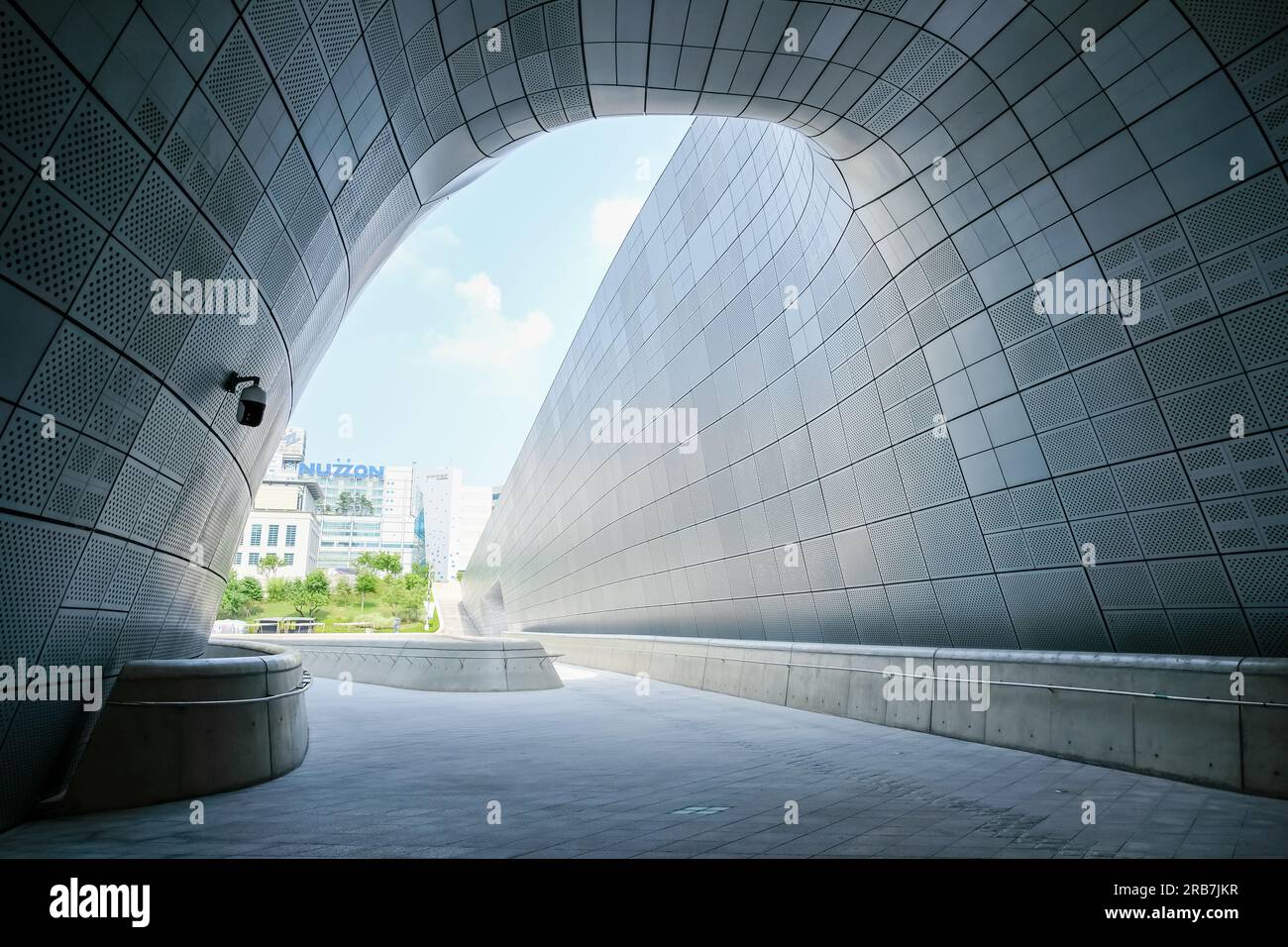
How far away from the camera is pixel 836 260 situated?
1426 cm

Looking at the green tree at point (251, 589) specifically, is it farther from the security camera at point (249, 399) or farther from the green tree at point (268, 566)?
the security camera at point (249, 399)

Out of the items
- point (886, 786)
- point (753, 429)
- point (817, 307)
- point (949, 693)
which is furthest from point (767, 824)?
point (753, 429)

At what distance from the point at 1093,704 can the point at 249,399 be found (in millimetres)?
10441

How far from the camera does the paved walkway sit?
212 inches

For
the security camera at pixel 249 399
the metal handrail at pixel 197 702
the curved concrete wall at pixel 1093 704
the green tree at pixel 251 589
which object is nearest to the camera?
the metal handrail at pixel 197 702

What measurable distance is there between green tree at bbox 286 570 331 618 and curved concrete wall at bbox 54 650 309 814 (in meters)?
73.1

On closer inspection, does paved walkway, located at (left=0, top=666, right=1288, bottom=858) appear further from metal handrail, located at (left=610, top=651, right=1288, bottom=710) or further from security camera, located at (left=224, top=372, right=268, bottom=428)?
security camera, located at (left=224, top=372, right=268, bottom=428)

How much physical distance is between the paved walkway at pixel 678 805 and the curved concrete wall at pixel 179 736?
230 millimetres

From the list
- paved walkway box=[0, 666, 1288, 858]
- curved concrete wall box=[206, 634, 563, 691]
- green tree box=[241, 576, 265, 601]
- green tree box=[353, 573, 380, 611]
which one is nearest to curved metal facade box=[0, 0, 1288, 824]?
paved walkway box=[0, 666, 1288, 858]

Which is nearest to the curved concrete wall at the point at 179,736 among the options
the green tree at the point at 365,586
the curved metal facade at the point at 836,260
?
the curved metal facade at the point at 836,260

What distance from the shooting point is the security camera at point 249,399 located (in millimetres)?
7672

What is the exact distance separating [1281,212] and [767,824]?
7.44 metres

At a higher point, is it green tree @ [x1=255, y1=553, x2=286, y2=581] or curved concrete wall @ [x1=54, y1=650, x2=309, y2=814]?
green tree @ [x1=255, y1=553, x2=286, y2=581]
